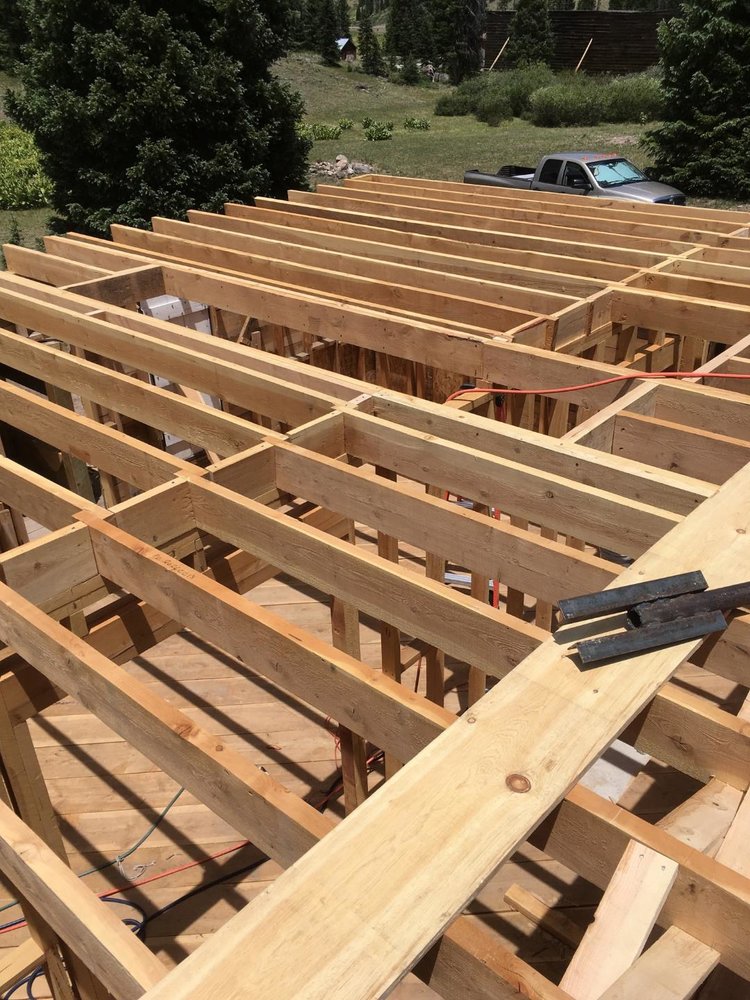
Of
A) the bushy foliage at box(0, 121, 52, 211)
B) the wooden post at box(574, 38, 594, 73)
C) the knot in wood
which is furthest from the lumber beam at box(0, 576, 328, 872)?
the wooden post at box(574, 38, 594, 73)

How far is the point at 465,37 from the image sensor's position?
49.9m

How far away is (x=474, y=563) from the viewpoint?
3.26 metres

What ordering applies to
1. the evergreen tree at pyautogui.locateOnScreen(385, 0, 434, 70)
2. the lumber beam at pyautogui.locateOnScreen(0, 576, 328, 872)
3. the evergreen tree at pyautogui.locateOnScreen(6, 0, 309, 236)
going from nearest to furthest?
1. the lumber beam at pyautogui.locateOnScreen(0, 576, 328, 872)
2. the evergreen tree at pyautogui.locateOnScreen(6, 0, 309, 236)
3. the evergreen tree at pyautogui.locateOnScreen(385, 0, 434, 70)

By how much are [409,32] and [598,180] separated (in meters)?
51.1

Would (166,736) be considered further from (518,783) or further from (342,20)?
(342,20)

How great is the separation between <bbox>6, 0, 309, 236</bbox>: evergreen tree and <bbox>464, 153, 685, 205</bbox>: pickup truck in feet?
18.8

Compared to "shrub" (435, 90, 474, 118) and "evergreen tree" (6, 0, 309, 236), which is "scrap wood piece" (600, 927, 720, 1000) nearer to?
"evergreen tree" (6, 0, 309, 236)

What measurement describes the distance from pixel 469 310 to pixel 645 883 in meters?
4.74

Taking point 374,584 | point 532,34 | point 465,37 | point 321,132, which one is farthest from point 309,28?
point 374,584

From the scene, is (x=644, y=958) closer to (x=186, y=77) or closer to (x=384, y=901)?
(x=384, y=901)

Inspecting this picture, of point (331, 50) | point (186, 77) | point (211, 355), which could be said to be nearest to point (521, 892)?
point (211, 355)

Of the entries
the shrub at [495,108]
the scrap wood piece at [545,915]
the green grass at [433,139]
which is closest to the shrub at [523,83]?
the shrub at [495,108]

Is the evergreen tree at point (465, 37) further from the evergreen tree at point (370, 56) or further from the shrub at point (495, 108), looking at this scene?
the shrub at point (495, 108)

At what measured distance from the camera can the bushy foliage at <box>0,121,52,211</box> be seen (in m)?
23.0
